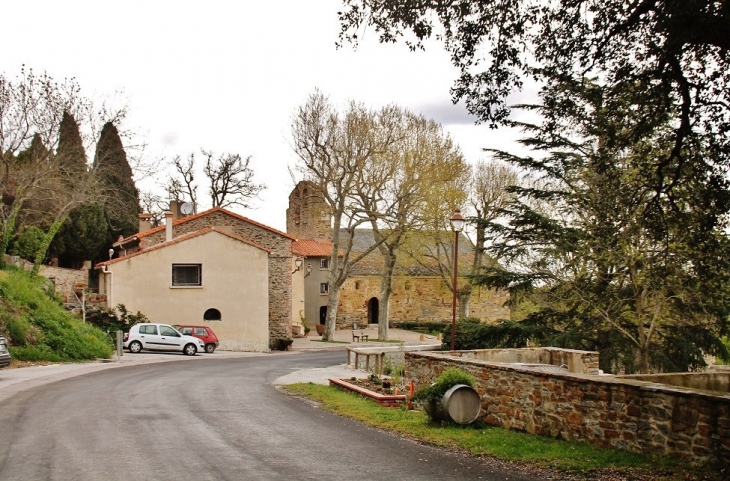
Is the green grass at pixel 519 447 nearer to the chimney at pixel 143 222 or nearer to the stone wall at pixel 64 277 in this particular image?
the stone wall at pixel 64 277

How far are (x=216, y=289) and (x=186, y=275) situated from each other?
5.87ft

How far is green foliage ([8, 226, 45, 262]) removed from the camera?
1713 inches

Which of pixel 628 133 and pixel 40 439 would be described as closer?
pixel 40 439

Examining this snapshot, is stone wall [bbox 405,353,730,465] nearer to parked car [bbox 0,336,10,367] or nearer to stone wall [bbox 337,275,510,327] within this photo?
parked car [bbox 0,336,10,367]

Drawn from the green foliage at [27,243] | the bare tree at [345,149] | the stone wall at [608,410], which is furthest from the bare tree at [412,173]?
the stone wall at [608,410]

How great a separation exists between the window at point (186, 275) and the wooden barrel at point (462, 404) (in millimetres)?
29436

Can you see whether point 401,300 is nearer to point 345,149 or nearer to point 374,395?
point 345,149

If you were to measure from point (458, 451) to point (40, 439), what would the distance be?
249 inches

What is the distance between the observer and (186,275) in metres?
40.2

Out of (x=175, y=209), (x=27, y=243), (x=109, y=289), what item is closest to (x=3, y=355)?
(x=109, y=289)

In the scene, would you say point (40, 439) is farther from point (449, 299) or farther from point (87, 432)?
point (449, 299)

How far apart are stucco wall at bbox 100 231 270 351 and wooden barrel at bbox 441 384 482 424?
28.8m

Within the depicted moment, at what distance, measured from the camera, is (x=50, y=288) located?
35.0m

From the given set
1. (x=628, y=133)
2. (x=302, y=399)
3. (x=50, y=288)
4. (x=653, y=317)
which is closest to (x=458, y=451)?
(x=628, y=133)
